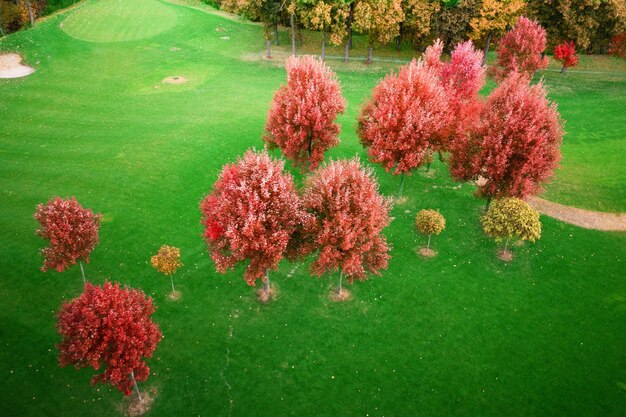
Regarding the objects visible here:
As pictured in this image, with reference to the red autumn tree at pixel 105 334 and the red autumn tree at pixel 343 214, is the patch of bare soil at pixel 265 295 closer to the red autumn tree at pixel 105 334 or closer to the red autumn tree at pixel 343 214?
the red autumn tree at pixel 343 214

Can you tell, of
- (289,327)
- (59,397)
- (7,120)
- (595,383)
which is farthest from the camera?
(7,120)

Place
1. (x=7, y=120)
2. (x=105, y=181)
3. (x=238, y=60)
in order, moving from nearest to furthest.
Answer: (x=105, y=181)
(x=7, y=120)
(x=238, y=60)

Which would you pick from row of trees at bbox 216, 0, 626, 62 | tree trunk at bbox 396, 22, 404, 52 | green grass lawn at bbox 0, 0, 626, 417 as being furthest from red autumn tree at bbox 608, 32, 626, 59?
tree trunk at bbox 396, 22, 404, 52

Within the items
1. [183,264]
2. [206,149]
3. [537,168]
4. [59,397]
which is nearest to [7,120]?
[206,149]

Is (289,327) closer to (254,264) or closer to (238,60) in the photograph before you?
(254,264)

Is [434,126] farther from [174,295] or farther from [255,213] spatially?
[174,295]

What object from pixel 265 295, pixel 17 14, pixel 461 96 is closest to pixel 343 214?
pixel 265 295
